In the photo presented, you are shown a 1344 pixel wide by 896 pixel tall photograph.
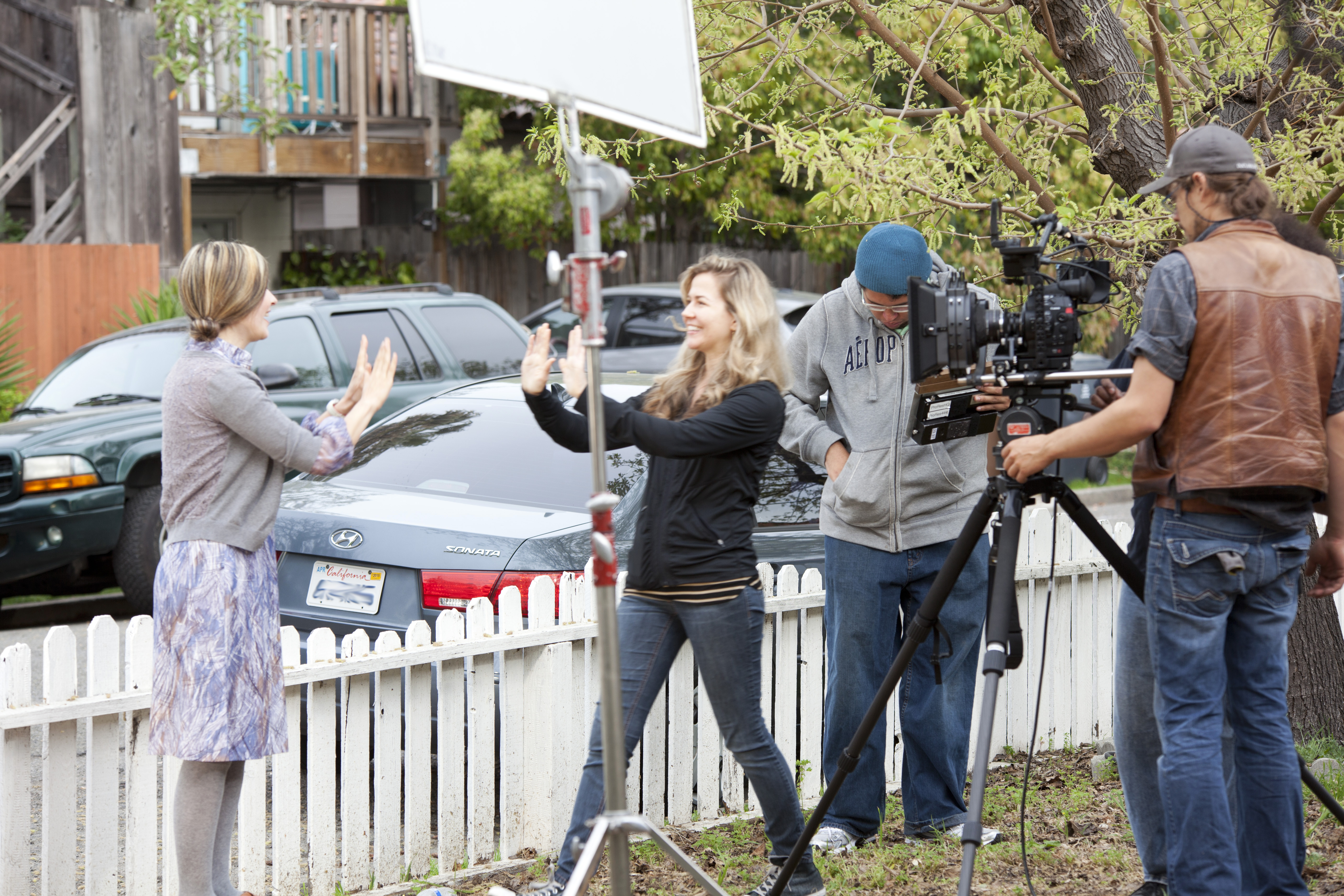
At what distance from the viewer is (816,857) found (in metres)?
4.47

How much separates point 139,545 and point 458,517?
4.02m

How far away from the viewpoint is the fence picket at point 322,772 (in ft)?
13.9

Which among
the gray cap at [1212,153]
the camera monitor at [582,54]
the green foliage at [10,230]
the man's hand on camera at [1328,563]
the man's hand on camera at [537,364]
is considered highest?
the green foliage at [10,230]

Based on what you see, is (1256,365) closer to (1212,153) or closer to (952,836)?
(1212,153)

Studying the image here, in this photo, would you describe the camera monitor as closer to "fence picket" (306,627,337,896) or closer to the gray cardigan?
the gray cardigan

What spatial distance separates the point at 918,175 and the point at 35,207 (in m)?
11.0

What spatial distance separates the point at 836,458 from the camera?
4434mm

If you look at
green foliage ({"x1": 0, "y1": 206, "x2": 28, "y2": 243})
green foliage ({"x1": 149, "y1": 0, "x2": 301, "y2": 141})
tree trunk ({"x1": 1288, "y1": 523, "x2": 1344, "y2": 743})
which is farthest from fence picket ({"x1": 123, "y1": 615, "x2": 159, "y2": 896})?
green foliage ({"x1": 0, "y1": 206, "x2": 28, "y2": 243})

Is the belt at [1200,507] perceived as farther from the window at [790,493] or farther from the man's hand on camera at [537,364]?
the window at [790,493]

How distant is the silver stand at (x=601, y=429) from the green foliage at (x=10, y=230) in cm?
1250

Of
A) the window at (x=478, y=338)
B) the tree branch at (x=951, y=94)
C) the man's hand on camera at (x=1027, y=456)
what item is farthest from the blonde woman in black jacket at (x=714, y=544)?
the window at (x=478, y=338)

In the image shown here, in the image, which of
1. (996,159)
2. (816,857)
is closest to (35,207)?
(996,159)

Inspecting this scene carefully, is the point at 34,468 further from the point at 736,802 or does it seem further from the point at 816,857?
the point at 816,857

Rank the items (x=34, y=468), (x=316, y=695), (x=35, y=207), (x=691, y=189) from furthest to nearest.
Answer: (x=691, y=189) → (x=35, y=207) → (x=34, y=468) → (x=316, y=695)
